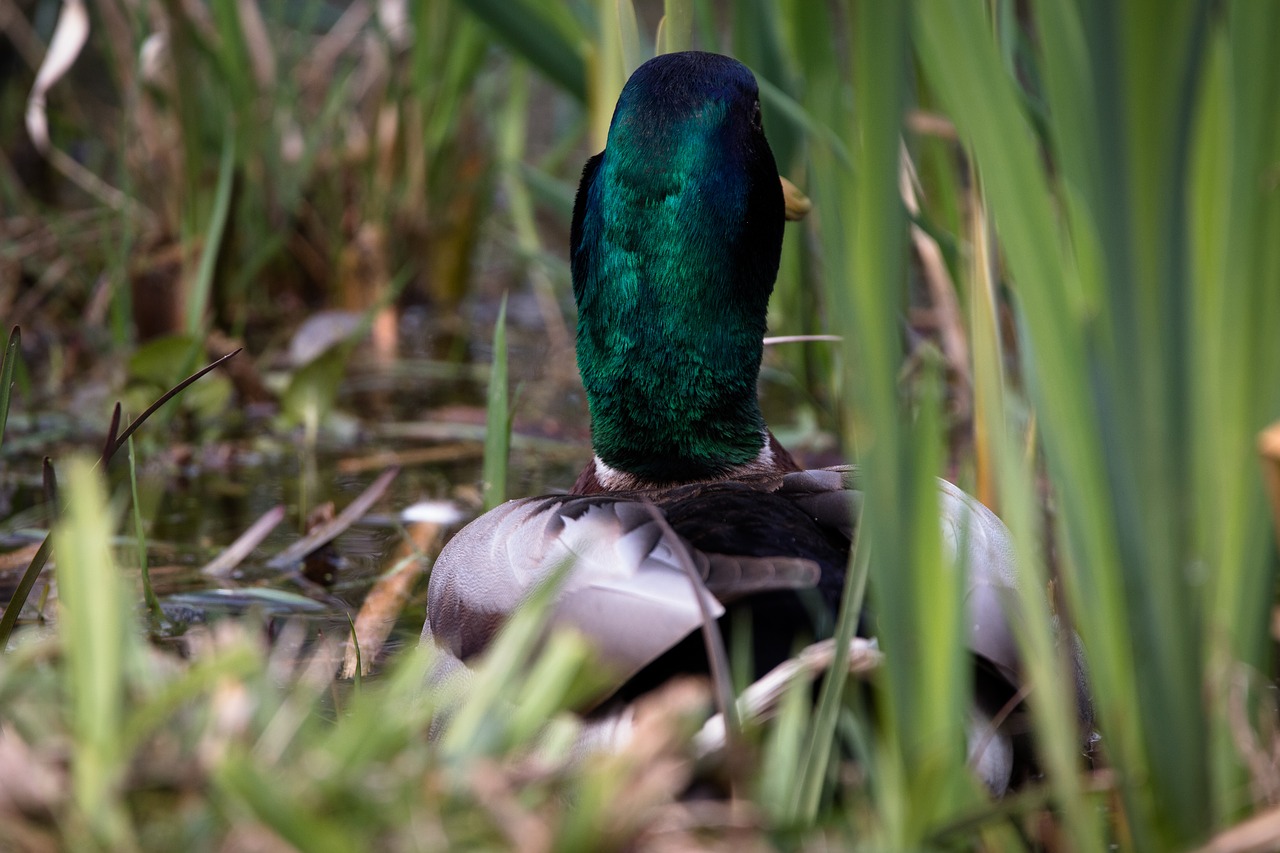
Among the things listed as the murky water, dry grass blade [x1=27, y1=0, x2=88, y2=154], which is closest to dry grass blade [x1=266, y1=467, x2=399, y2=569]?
the murky water

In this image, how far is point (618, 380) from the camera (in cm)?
232

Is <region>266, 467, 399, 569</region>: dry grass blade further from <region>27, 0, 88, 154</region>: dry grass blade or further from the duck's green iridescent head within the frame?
<region>27, 0, 88, 154</region>: dry grass blade

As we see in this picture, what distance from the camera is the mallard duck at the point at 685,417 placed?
5.00ft

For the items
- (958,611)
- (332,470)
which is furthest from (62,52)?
(958,611)

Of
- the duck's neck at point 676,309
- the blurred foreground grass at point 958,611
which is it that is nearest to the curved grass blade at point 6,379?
the blurred foreground grass at point 958,611

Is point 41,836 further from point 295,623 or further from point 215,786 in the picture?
point 295,623

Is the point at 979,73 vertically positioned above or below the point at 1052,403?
above

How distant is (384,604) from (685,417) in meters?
0.64

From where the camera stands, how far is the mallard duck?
152 centimetres

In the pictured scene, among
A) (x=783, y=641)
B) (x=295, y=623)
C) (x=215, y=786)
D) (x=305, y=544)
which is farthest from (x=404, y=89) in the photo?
(x=215, y=786)

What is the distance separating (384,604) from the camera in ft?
8.43

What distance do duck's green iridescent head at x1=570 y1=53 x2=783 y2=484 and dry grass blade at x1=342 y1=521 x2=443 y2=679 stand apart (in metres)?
0.45

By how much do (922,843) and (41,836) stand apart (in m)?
0.61

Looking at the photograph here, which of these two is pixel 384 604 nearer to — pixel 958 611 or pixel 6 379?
pixel 6 379
